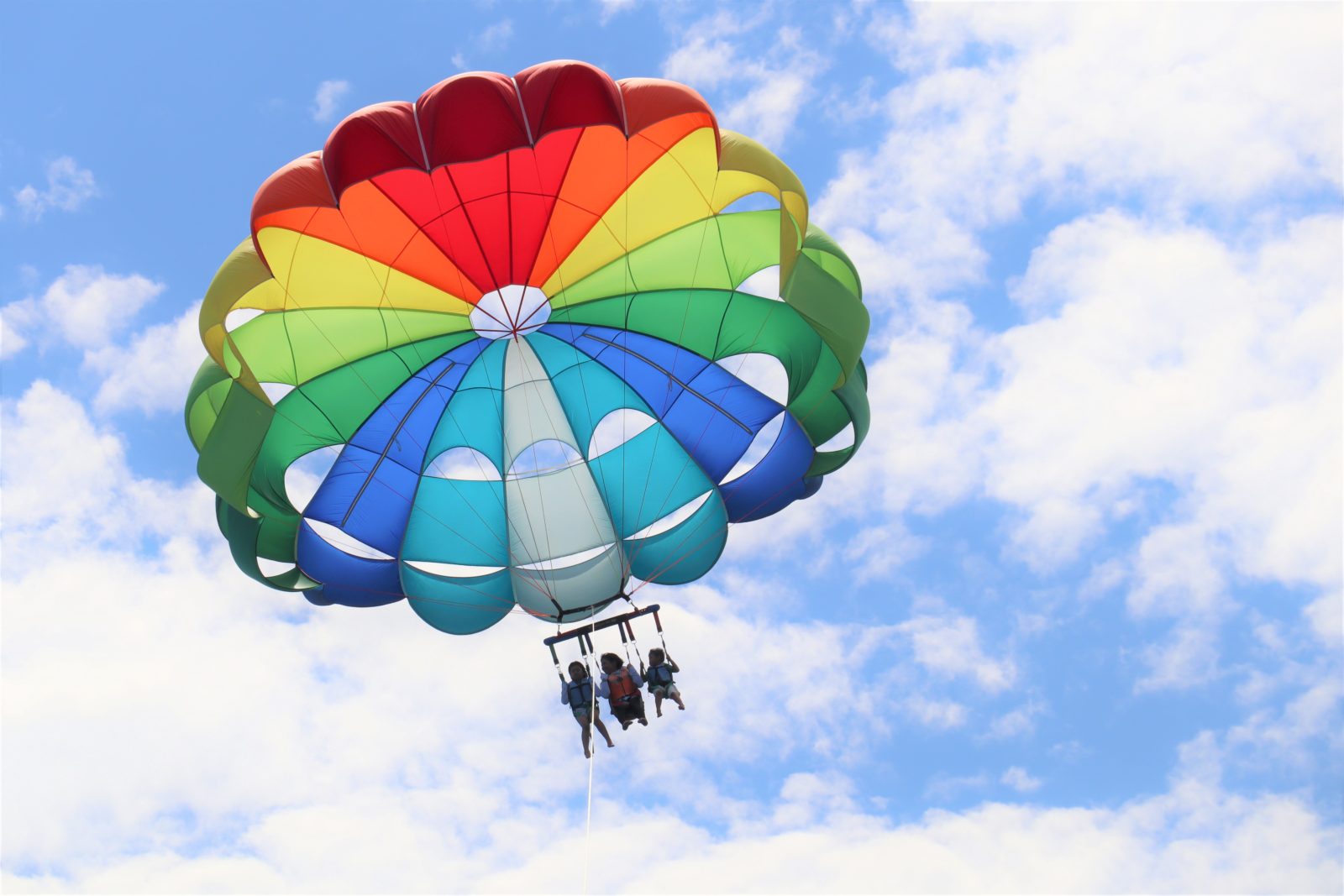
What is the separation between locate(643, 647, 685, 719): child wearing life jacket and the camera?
10102 mm

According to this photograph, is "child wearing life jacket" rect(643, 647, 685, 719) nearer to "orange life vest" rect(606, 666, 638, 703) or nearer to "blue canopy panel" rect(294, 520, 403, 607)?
"orange life vest" rect(606, 666, 638, 703)

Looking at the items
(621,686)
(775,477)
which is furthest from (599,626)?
(775,477)

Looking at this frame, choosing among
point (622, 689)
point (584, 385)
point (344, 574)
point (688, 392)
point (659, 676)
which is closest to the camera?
point (622, 689)

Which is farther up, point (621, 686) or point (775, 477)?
point (775, 477)

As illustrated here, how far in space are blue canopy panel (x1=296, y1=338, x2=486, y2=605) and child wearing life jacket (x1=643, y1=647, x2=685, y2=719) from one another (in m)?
2.64

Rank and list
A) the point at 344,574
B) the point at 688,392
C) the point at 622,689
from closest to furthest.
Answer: the point at 622,689 → the point at 344,574 → the point at 688,392

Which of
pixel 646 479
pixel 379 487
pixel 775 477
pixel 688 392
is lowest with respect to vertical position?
pixel 775 477

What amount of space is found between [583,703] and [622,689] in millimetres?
352

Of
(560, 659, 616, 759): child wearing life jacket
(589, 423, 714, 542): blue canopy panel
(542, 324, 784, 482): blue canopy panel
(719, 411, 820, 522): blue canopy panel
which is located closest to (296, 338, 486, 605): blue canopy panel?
(542, 324, 784, 482): blue canopy panel

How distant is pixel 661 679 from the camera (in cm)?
1011

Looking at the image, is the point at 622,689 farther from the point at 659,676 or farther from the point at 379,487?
the point at 379,487

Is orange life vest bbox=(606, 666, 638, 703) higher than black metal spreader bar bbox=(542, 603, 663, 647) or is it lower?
lower

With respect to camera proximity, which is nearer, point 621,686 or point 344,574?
point 621,686

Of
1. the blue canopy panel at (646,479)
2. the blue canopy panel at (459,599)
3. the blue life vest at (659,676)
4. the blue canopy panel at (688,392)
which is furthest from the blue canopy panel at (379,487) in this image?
the blue life vest at (659,676)
